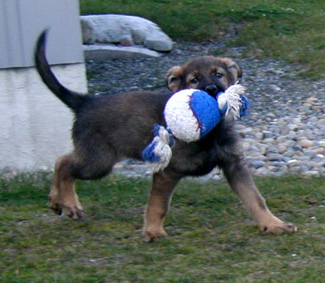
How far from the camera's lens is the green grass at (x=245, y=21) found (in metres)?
11.7

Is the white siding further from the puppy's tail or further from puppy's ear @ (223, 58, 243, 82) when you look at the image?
puppy's ear @ (223, 58, 243, 82)

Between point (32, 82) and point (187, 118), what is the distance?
2420 mm

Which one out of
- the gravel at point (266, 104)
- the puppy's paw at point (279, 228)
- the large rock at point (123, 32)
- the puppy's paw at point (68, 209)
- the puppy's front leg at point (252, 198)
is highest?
the puppy's front leg at point (252, 198)

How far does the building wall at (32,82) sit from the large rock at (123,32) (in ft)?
17.1

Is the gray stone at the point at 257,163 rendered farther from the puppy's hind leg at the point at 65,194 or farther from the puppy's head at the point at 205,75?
the puppy's hind leg at the point at 65,194

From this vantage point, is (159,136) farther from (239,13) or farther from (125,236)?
(239,13)

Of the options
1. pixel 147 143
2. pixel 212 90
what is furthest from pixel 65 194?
pixel 212 90

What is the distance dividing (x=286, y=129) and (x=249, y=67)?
3152mm

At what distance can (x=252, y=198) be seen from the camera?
4652 mm

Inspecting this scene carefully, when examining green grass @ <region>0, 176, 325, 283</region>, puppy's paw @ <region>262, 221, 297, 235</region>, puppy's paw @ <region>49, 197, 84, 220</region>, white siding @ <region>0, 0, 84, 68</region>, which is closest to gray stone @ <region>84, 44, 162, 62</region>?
white siding @ <region>0, 0, 84, 68</region>

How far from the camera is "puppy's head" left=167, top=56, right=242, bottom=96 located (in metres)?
4.99

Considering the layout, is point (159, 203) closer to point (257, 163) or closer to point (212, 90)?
point (212, 90)

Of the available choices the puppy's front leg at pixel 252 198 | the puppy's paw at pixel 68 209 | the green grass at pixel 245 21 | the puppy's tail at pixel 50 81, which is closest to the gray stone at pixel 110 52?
the green grass at pixel 245 21

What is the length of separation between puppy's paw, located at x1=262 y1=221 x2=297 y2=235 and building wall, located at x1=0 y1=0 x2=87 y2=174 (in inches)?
99.8
